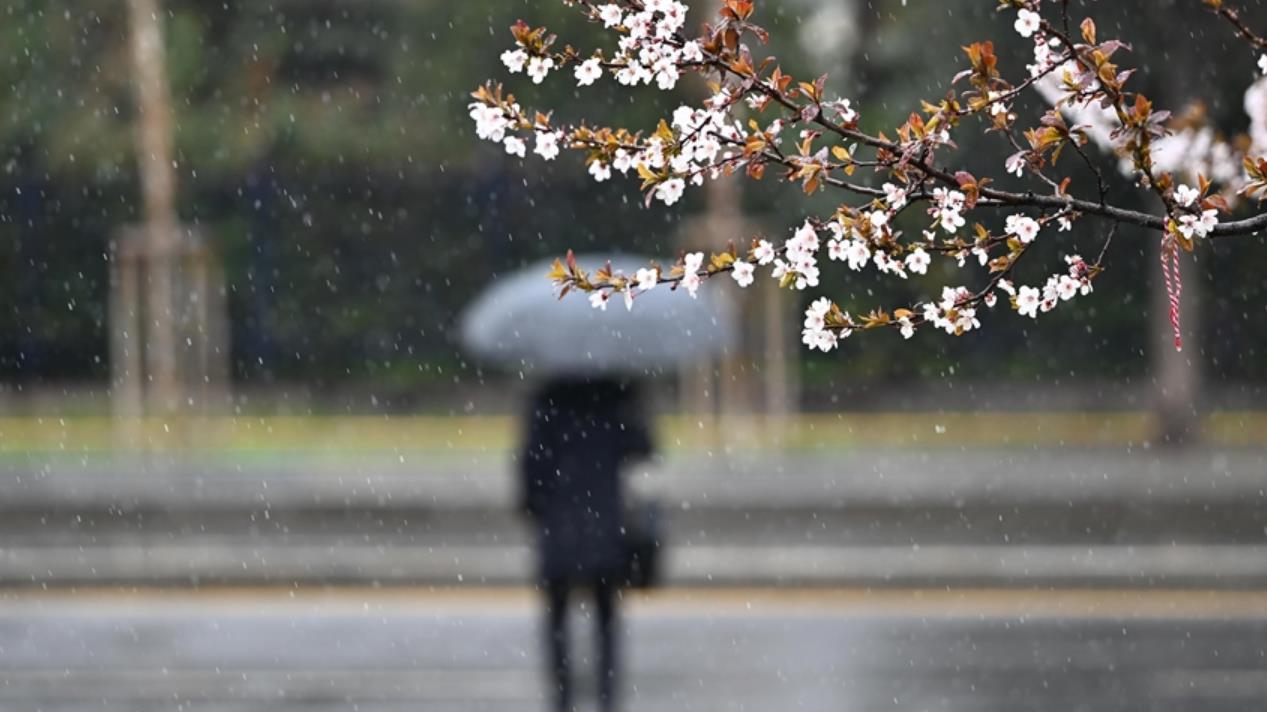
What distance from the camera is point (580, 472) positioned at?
7051mm

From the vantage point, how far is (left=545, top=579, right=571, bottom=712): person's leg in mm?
7051

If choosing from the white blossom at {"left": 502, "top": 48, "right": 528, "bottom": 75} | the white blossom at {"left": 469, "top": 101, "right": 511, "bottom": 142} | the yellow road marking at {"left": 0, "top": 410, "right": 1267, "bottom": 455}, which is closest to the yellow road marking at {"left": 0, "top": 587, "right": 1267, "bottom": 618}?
the yellow road marking at {"left": 0, "top": 410, "right": 1267, "bottom": 455}

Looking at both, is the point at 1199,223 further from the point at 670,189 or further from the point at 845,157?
the point at 670,189

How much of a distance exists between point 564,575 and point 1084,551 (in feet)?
16.6

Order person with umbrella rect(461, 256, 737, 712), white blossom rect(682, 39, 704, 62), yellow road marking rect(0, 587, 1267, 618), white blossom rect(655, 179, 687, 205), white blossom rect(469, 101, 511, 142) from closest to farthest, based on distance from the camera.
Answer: white blossom rect(682, 39, 704, 62) → white blossom rect(655, 179, 687, 205) → white blossom rect(469, 101, 511, 142) → person with umbrella rect(461, 256, 737, 712) → yellow road marking rect(0, 587, 1267, 618)

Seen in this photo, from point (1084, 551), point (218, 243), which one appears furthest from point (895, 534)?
Answer: point (218, 243)

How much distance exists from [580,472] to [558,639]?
655 mm

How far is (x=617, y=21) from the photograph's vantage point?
2.67 m

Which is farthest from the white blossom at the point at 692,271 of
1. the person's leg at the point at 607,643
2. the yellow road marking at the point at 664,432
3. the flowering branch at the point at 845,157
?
the yellow road marking at the point at 664,432

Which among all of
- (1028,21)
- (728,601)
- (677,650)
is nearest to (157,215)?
(728,601)

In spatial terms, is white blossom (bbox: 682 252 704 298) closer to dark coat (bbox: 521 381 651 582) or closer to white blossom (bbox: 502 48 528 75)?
white blossom (bbox: 502 48 528 75)

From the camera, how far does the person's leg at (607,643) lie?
278 inches

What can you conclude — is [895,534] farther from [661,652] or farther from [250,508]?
[250,508]

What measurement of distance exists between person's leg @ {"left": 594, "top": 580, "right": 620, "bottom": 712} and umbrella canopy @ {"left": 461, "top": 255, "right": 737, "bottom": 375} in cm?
86
